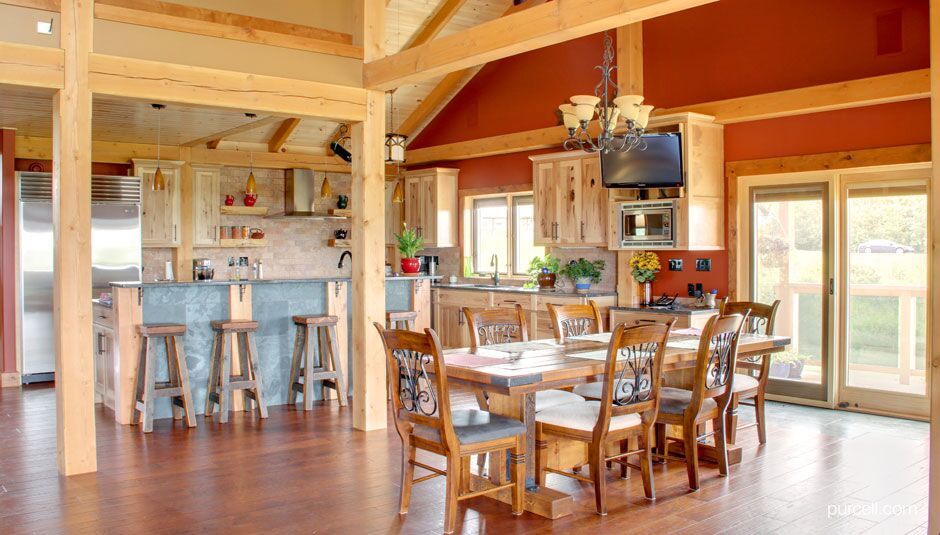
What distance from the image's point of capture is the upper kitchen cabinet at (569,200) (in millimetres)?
7887

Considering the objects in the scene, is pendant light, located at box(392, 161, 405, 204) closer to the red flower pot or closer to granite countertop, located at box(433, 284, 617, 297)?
granite countertop, located at box(433, 284, 617, 297)

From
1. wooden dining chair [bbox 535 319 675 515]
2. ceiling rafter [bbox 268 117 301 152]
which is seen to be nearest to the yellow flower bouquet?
wooden dining chair [bbox 535 319 675 515]

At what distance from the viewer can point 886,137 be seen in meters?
6.12

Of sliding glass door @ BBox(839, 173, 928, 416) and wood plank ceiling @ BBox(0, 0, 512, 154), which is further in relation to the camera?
wood plank ceiling @ BBox(0, 0, 512, 154)

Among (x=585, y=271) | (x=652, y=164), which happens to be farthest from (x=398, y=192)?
(x=652, y=164)

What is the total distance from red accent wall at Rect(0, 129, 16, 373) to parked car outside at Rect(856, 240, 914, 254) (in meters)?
7.72

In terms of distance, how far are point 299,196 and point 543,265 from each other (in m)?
3.29

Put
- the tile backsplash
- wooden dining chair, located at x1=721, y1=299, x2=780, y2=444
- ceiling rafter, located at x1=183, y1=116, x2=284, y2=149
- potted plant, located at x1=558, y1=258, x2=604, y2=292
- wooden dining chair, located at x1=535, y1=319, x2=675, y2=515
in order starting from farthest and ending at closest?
the tile backsplash → potted plant, located at x1=558, y1=258, x2=604, y2=292 → ceiling rafter, located at x1=183, y1=116, x2=284, y2=149 → wooden dining chair, located at x1=721, y1=299, x2=780, y2=444 → wooden dining chair, located at x1=535, y1=319, x2=675, y2=515

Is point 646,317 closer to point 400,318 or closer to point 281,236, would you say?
point 400,318

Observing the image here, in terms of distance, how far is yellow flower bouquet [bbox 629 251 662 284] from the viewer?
7639mm

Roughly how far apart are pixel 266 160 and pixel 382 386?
5028 mm

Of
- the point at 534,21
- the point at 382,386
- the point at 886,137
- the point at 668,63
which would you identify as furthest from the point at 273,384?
the point at 886,137

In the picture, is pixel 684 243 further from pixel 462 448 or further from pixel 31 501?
pixel 31 501

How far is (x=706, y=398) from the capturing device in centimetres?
438
